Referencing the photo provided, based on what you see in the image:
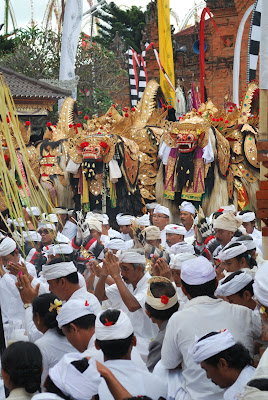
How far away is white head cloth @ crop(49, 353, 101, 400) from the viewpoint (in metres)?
3.18

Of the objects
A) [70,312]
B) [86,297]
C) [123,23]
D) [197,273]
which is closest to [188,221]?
[86,297]

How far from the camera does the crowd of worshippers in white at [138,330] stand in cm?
340

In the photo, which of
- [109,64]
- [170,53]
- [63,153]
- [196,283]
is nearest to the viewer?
[196,283]

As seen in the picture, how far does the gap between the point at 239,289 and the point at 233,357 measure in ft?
3.41

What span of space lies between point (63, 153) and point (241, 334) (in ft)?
28.3

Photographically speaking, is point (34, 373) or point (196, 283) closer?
point (34, 373)

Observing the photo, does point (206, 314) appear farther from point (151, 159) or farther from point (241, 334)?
point (151, 159)

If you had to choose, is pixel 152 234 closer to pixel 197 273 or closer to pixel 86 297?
pixel 86 297

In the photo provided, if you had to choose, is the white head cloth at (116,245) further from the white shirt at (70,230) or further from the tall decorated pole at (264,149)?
the tall decorated pole at (264,149)

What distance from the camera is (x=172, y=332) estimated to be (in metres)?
3.91

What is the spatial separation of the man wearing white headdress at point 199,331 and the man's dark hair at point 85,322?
453mm

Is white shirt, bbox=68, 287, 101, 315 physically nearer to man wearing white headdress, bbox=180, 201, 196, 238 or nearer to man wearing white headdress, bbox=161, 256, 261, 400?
man wearing white headdress, bbox=161, 256, 261, 400

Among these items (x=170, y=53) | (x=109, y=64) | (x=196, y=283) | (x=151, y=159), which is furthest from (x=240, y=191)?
(x=109, y=64)

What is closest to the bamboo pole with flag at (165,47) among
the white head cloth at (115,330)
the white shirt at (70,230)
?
the white shirt at (70,230)
